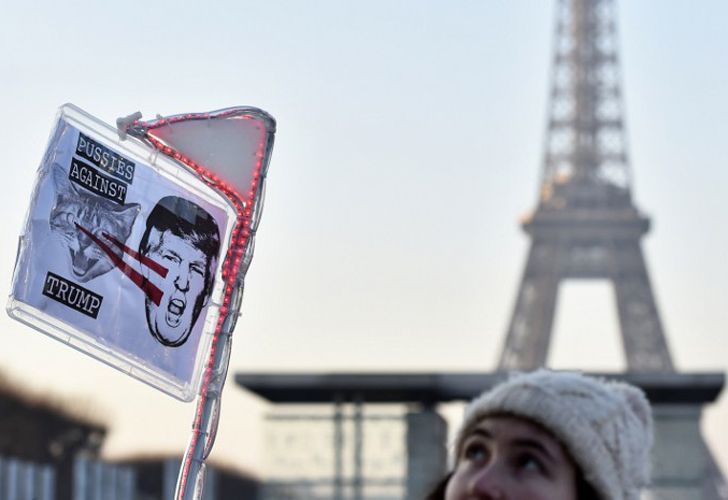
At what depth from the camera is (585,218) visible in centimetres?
7431

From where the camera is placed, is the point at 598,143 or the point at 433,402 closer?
the point at 433,402

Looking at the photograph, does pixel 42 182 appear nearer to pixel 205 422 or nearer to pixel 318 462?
pixel 205 422

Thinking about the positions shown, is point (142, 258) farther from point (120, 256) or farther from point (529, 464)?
point (529, 464)

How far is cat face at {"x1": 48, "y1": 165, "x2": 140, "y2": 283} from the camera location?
4.23m

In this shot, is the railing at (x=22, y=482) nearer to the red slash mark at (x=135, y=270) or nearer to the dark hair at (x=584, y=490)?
the red slash mark at (x=135, y=270)

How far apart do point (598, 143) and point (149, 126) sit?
2856 inches

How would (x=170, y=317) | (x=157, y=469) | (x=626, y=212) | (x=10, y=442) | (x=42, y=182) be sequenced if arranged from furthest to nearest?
1. (x=626, y=212)
2. (x=157, y=469)
3. (x=10, y=442)
4. (x=170, y=317)
5. (x=42, y=182)

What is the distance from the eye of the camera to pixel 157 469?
68875mm

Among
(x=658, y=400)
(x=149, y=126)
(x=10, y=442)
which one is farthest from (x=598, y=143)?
(x=149, y=126)

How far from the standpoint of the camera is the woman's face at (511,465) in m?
2.85

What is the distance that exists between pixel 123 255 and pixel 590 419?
61.2 inches

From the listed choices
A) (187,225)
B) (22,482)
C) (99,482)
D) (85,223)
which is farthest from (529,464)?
(99,482)

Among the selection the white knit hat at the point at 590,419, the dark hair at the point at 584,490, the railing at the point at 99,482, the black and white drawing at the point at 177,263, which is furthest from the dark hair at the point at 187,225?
the railing at the point at 99,482

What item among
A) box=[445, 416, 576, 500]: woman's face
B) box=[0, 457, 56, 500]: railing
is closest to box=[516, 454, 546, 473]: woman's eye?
box=[445, 416, 576, 500]: woman's face
